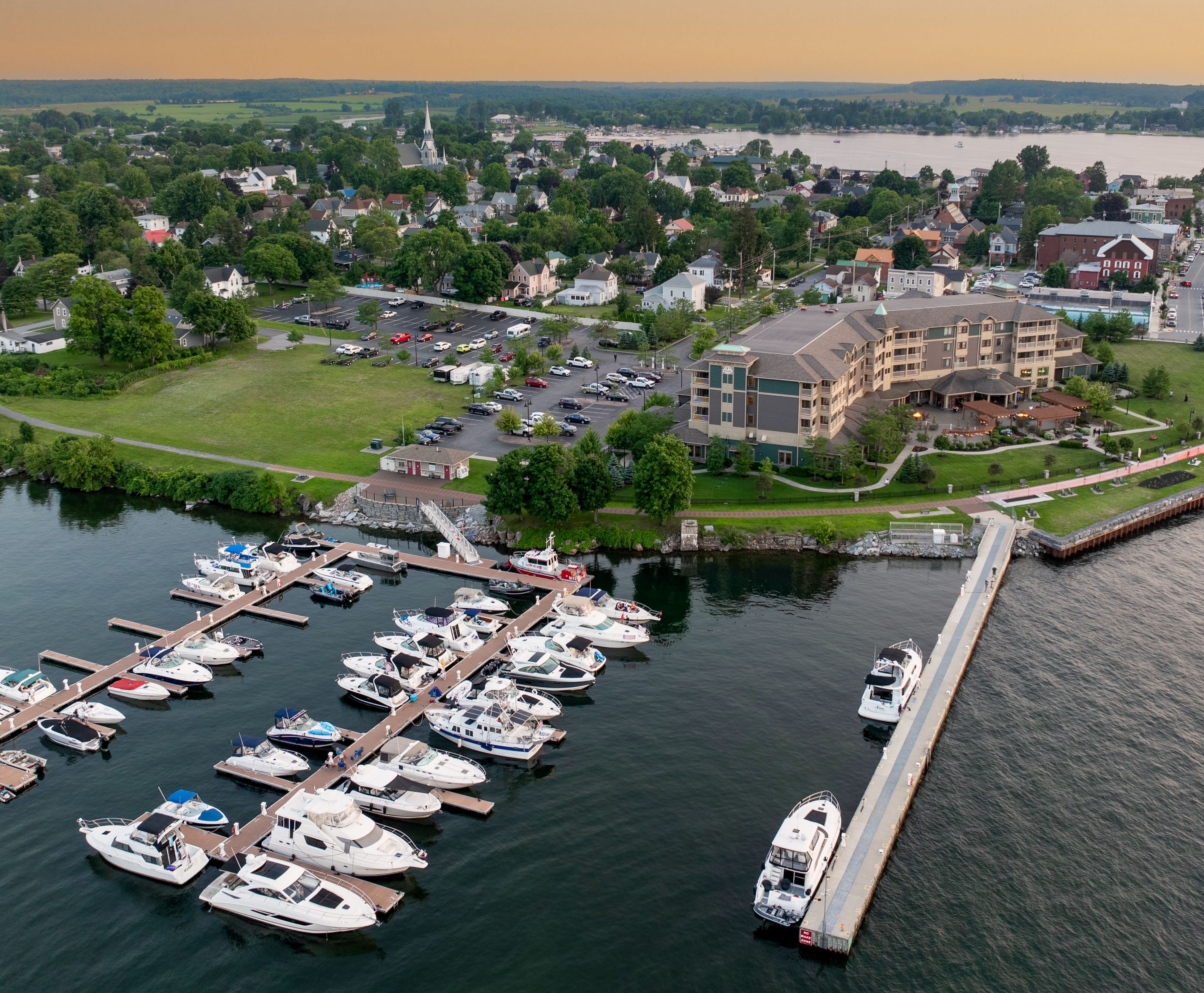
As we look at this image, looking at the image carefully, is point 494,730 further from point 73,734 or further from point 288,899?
point 73,734

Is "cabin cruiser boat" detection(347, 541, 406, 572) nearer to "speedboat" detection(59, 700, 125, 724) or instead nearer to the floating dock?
"speedboat" detection(59, 700, 125, 724)

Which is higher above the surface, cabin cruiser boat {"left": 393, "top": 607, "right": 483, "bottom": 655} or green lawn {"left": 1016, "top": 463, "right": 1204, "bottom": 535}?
green lawn {"left": 1016, "top": 463, "right": 1204, "bottom": 535}

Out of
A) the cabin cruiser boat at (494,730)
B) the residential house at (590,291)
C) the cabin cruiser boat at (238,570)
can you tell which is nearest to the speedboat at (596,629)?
the cabin cruiser boat at (494,730)

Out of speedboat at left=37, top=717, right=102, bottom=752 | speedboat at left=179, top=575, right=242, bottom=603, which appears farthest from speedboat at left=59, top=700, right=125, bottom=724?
speedboat at left=179, top=575, right=242, bottom=603

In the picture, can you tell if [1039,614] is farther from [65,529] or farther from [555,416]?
[65,529]

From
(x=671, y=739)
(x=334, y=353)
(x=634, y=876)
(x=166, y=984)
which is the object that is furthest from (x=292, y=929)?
(x=334, y=353)

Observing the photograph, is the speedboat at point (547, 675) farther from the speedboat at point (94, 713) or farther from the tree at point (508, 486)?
the speedboat at point (94, 713)
